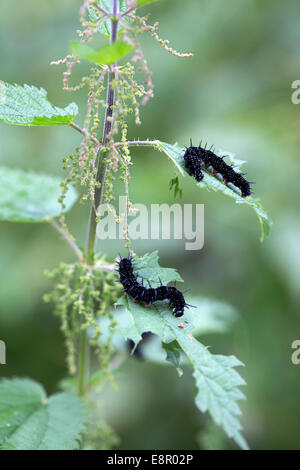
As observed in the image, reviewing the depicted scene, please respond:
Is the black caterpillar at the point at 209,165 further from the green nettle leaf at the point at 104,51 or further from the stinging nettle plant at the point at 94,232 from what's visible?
the green nettle leaf at the point at 104,51

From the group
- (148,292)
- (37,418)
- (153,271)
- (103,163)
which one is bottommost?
(37,418)

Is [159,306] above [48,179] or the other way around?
the other way around

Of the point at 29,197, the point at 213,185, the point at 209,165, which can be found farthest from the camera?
the point at 29,197

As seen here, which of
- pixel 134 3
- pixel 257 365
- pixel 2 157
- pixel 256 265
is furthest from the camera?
pixel 2 157

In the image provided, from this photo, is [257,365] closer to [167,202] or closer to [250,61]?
[167,202]

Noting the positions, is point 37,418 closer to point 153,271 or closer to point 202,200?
point 153,271

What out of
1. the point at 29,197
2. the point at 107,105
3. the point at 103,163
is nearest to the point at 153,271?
the point at 103,163
